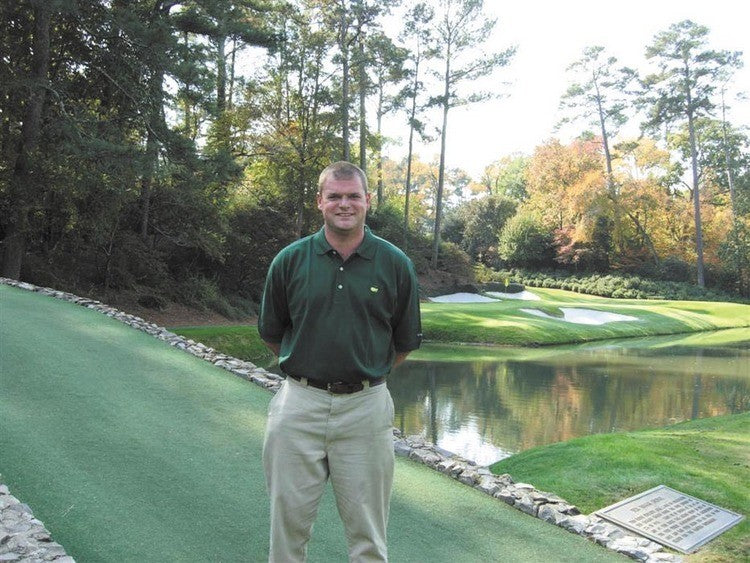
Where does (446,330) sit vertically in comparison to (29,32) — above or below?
below

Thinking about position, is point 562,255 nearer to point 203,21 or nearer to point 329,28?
point 329,28

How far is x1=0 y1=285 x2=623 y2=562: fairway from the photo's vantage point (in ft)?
11.4

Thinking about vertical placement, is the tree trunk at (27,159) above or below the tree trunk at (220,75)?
below

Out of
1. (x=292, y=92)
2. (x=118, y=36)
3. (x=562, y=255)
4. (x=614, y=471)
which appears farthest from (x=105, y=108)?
(x=562, y=255)

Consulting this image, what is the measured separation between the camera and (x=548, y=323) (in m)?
21.1

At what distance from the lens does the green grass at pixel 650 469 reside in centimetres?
533

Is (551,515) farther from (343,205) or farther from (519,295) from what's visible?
(519,295)

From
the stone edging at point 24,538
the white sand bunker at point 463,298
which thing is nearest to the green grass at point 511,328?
the white sand bunker at point 463,298

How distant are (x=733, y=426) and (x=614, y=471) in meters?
3.33

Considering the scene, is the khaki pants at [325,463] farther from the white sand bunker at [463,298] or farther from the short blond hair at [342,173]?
the white sand bunker at [463,298]

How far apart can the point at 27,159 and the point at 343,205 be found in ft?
45.4

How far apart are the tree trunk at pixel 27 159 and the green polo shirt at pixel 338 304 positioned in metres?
13.2

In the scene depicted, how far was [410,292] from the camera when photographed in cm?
264

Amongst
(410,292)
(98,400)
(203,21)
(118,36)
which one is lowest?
(98,400)
